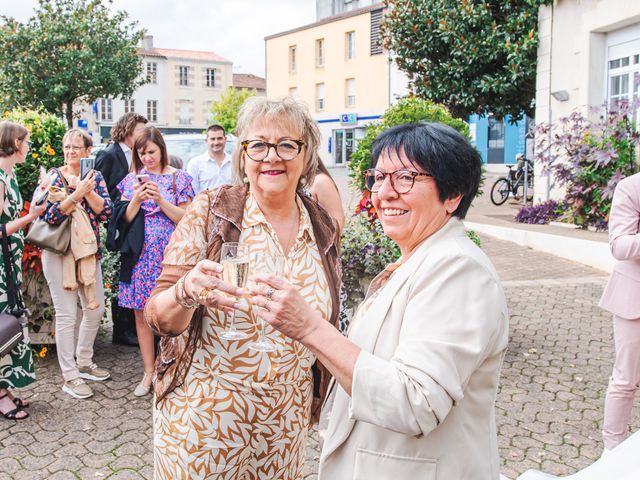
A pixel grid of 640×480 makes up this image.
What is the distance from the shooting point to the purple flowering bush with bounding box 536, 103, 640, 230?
11.2 meters

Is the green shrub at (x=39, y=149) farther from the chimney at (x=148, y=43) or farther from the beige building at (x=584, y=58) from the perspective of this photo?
the chimney at (x=148, y=43)

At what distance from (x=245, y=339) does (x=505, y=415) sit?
3.02 metres

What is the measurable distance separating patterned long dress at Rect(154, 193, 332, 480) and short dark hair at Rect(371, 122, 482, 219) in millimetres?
660

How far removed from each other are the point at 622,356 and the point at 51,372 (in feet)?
15.2

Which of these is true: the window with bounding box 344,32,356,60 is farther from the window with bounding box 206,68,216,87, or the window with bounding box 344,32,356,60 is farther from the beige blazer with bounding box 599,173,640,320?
the beige blazer with bounding box 599,173,640,320

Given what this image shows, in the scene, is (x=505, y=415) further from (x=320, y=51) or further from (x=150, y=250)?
(x=320, y=51)

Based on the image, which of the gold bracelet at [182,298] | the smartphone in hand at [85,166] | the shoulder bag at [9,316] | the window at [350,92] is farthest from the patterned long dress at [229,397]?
the window at [350,92]

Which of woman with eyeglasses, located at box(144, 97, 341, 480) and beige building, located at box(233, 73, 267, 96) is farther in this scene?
beige building, located at box(233, 73, 267, 96)

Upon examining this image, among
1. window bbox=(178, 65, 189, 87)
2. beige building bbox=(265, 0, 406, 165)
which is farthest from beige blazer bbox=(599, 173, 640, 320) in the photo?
window bbox=(178, 65, 189, 87)

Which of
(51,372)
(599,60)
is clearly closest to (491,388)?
(51,372)

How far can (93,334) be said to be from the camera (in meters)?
5.21

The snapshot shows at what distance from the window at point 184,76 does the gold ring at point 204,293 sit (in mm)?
67809

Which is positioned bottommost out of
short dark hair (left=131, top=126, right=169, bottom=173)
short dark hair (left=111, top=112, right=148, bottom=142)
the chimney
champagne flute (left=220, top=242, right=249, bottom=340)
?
champagne flute (left=220, top=242, right=249, bottom=340)

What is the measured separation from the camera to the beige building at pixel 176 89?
6344 centimetres
